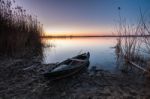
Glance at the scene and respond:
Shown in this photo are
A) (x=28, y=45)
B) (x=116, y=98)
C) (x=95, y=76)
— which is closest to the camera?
(x=116, y=98)

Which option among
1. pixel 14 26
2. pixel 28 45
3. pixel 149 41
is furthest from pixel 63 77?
pixel 28 45

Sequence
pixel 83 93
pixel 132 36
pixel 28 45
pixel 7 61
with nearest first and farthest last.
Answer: pixel 83 93 < pixel 132 36 < pixel 7 61 < pixel 28 45

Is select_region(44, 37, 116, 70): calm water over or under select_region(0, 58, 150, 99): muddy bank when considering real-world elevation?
over

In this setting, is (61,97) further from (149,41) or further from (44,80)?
(149,41)

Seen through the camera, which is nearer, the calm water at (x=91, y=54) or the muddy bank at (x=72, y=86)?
the muddy bank at (x=72, y=86)

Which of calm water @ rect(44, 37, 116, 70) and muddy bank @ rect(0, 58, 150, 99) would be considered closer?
muddy bank @ rect(0, 58, 150, 99)

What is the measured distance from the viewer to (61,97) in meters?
4.41

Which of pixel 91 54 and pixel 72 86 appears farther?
pixel 91 54

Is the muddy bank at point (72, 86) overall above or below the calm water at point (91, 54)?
below

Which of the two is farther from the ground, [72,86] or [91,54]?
[91,54]

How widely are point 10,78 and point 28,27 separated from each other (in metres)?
7.63

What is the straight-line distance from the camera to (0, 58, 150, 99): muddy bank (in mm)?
4457

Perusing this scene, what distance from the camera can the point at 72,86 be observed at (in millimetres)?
5254

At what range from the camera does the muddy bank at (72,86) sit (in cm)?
446
